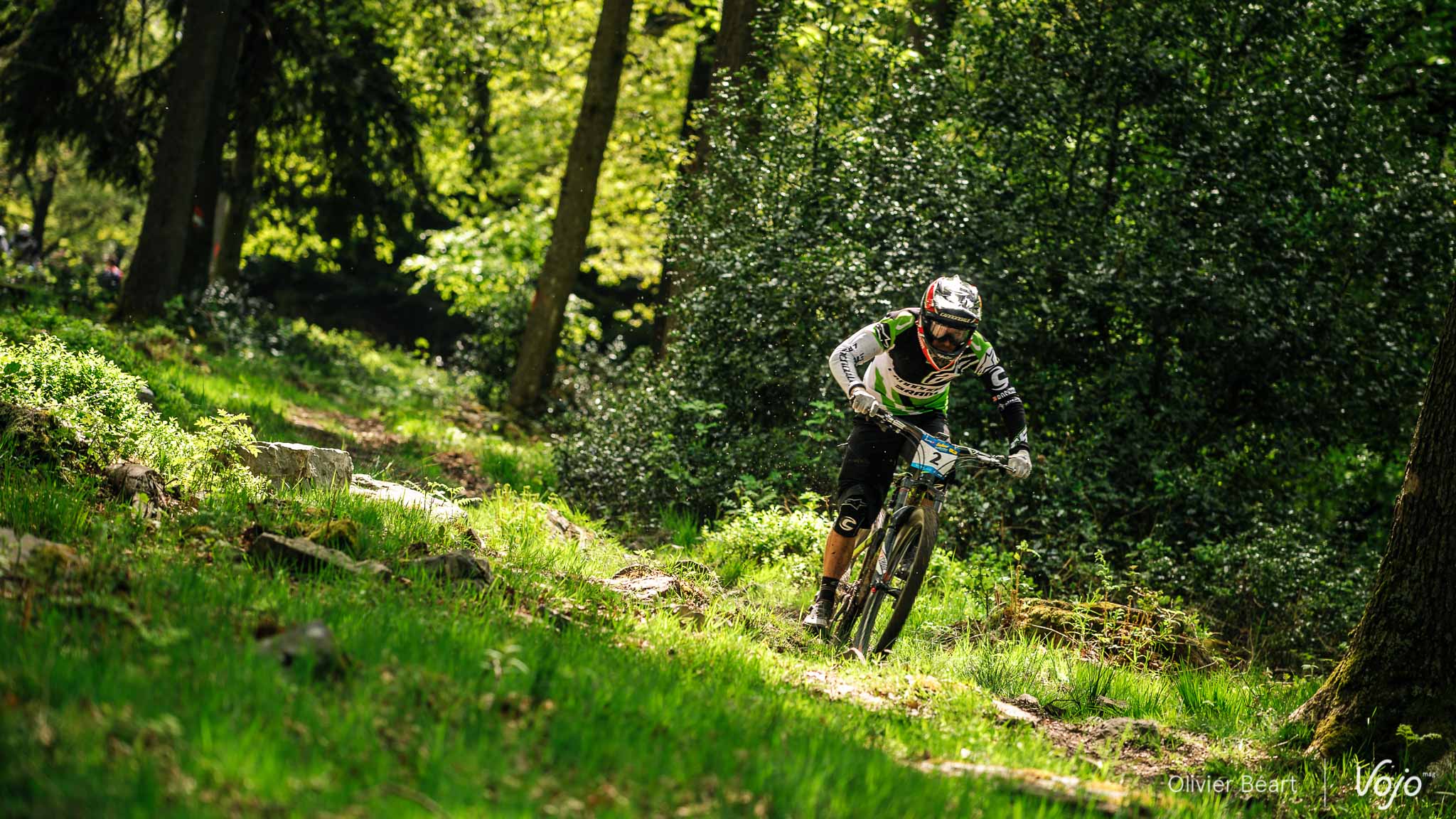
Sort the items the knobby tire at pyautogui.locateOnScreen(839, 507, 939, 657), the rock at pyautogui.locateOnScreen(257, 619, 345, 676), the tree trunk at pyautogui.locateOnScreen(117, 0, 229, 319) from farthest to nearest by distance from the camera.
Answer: the tree trunk at pyautogui.locateOnScreen(117, 0, 229, 319), the knobby tire at pyautogui.locateOnScreen(839, 507, 939, 657), the rock at pyautogui.locateOnScreen(257, 619, 345, 676)

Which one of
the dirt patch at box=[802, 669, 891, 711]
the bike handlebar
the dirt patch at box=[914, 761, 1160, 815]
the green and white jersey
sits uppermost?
the green and white jersey

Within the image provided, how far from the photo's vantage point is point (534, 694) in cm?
431

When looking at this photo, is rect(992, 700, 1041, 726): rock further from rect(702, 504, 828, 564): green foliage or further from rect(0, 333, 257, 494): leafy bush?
rect(0, 333, 257, 494): leafy bush

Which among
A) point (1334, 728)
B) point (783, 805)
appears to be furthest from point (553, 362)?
point (783, 805)

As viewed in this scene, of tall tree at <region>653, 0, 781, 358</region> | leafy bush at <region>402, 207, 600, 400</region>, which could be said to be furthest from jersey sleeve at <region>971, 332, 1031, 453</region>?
leafy bush at <region>402, 207, 600, 400</region>

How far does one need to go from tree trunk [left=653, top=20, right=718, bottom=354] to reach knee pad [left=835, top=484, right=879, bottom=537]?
6.11m

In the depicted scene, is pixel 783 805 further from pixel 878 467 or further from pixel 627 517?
pixel 627 517

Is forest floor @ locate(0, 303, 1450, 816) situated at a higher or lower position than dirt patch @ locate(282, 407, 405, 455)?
higher

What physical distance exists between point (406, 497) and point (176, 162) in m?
9.58

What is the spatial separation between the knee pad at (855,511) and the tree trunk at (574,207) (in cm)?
1039

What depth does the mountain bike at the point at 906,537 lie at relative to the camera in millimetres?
6777

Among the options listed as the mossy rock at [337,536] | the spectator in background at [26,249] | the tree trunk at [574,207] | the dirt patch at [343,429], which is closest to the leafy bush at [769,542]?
the mossy rock at [337,536]

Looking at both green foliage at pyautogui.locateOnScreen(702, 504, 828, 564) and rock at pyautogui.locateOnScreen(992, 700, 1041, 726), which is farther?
green foliage at pyautogui.locateOnScreen(702, 504, 828, 564)

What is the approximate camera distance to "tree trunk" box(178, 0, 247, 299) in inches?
694
